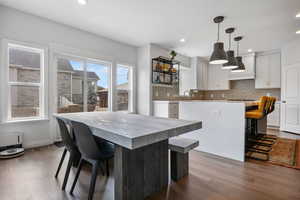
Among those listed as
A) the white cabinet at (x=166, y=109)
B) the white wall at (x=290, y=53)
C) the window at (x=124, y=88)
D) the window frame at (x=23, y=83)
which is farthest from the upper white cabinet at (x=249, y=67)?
the window frame at (x=23, y=83)

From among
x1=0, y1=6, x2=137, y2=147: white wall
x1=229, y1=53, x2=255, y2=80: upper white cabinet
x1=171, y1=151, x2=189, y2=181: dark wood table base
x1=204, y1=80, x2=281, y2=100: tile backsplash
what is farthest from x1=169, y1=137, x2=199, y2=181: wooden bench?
x1=204, y1=80, x2=281, y2=100: tile backsplash

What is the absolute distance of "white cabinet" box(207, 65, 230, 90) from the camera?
6245 mm

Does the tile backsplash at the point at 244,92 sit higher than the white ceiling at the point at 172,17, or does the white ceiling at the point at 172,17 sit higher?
the white ceiling at the point at 172,17

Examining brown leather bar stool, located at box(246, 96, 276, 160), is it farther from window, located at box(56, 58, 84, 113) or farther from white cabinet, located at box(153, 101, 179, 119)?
window, located at box(56, 58, 84, 113)

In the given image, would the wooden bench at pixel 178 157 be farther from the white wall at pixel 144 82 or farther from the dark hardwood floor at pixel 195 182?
the white wall at pixel 144 82

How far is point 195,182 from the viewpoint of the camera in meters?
1.93

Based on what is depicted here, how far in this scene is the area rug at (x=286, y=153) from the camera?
2.47 metres

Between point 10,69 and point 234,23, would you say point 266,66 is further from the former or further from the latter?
A: point 10,69

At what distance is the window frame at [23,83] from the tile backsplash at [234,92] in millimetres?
A: 2847

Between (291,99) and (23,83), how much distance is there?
676cm

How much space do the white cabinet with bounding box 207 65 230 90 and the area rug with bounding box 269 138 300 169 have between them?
9.99ft

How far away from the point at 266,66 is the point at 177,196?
575 cm

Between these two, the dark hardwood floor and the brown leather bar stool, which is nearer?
the dark hardwood floor

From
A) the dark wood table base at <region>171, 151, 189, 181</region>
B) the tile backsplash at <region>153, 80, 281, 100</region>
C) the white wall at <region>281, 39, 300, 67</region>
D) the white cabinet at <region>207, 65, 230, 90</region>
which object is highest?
the white wall at <region>281, 39, 300, 67</region>
